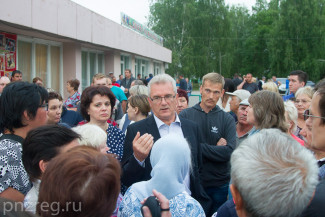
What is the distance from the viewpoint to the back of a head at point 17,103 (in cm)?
269

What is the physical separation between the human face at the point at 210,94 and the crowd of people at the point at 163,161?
0.04 ft

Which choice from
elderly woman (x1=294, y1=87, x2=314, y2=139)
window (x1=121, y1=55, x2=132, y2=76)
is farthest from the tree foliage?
elderly woman (x1=294, y1=87, x2=314, y2=139)

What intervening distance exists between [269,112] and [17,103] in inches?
92.4

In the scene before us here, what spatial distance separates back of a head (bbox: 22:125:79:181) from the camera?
2.21 m

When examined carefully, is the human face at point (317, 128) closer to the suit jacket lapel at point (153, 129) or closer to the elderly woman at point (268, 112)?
the elderly woman at point (268, 112)

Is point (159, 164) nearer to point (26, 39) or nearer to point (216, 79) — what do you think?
point (216, 79)

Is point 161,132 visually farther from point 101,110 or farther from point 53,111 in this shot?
point 53,111

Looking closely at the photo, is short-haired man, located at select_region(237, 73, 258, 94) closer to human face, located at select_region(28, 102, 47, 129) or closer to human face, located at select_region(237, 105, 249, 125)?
human face, located at select_region(237, 105, 249, 125)

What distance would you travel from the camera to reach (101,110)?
12.9 feet

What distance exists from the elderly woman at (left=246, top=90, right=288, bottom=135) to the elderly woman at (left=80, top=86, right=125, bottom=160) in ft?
5.08

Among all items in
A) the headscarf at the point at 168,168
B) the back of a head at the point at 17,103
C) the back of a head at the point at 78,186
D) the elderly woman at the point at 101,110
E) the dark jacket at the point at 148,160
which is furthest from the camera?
the elderly woman at the point at 101,110

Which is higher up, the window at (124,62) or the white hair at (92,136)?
the window at (124,62)

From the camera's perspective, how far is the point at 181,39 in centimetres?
4266

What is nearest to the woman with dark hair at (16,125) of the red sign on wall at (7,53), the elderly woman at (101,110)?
the elderly woman at (101,110)
